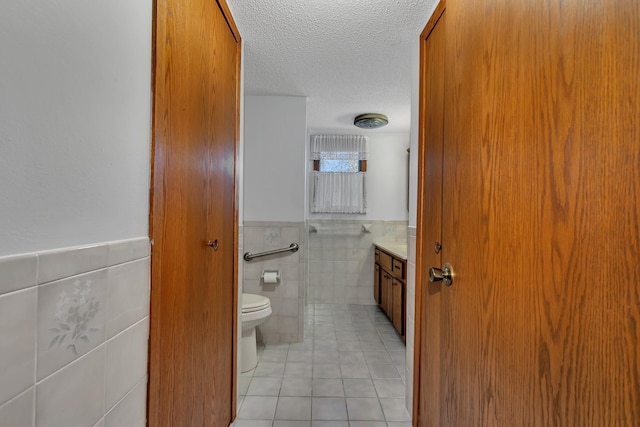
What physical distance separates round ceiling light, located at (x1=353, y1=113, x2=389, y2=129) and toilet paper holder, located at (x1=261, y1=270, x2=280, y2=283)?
5.85ft

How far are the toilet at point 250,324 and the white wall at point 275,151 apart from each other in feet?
2.50

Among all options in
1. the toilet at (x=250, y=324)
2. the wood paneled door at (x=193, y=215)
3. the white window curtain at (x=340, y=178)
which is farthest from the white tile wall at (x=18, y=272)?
the white window curtain at (x=340, y=178)

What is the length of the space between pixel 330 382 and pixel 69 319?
5.82ft

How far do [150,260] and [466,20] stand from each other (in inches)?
45.4

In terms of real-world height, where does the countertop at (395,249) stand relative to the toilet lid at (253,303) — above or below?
above

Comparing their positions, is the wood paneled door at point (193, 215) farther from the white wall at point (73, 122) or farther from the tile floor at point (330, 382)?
the tile floor at point (330, 382)

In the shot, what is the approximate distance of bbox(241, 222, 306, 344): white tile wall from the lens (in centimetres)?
254

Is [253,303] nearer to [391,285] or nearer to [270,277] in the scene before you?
[270,277]

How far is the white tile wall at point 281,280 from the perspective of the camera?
2.54m

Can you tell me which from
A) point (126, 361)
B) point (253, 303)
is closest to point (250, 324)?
point (253, 303)

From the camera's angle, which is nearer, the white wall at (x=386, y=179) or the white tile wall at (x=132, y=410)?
the white tile wall at (x=132, y=410)

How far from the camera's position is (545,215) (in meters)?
0.53

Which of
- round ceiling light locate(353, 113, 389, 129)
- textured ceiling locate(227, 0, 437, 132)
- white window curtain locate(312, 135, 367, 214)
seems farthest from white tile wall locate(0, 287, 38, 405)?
white window curtain locate(312, 135, 367, 214)

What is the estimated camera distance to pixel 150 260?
2.53 feet
